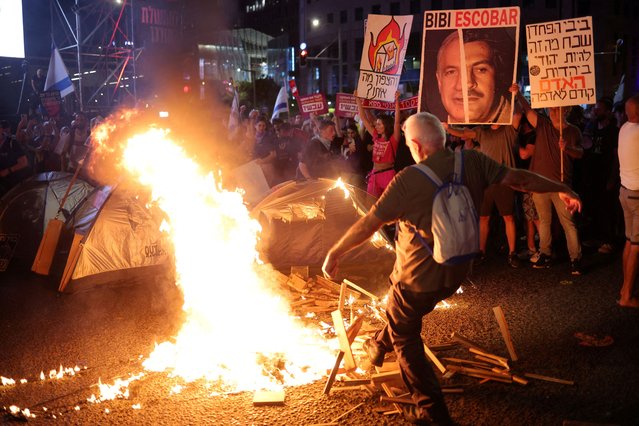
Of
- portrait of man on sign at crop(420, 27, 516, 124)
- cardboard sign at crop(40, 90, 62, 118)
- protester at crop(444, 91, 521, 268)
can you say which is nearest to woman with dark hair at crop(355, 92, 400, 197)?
protester at crop(444, 91, 521, 268)

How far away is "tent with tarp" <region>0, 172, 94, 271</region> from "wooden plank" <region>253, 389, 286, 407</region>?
6060 mm

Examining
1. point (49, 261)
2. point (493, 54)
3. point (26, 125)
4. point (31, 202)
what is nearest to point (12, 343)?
point (49, 261)

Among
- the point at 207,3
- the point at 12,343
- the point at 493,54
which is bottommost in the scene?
the point at 12,343

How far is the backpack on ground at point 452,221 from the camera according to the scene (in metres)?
3.75

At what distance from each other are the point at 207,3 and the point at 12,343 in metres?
11.6

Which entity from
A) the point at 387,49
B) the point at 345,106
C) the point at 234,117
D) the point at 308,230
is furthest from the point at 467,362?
the point at 234,117

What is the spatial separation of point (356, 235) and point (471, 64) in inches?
188

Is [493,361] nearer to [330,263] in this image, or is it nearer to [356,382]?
[356,382]

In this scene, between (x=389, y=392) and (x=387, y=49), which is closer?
(x=389, y=392)

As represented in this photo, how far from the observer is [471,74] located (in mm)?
7836

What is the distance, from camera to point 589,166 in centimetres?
998

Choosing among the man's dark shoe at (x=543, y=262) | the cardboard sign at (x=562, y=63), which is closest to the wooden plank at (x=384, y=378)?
the man's dark shoe at (x=543, y=262)

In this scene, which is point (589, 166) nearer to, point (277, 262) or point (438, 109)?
point (438, 109)

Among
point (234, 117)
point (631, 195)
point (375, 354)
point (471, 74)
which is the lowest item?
point (375, 354)
